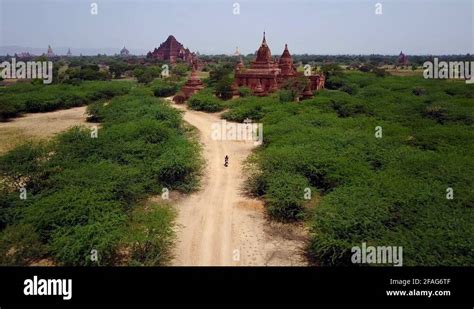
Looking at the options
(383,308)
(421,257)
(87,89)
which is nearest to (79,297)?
(383,308)

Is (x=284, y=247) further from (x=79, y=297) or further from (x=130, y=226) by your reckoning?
(x=79, y=297)

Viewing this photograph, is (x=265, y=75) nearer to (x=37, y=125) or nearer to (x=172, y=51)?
(x=37, y=125)

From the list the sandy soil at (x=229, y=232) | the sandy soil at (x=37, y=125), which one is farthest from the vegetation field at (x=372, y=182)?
the sandy soil at (x=37, y=125)

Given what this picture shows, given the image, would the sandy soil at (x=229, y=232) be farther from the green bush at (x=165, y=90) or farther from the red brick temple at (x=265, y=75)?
the green bush at (x=165, y=90)

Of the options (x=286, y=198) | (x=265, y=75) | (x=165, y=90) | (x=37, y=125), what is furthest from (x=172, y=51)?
(x=286, y=198)

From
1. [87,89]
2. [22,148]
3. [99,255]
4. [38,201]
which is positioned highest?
[87,89]

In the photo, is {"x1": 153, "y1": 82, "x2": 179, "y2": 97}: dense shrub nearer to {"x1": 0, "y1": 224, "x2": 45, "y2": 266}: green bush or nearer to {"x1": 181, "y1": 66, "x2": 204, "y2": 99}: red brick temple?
{"x1": 181, "y1": 66, "x2": 204, "y2": 99}: red brick temple

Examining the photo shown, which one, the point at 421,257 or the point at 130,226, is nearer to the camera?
the point at 421,257
